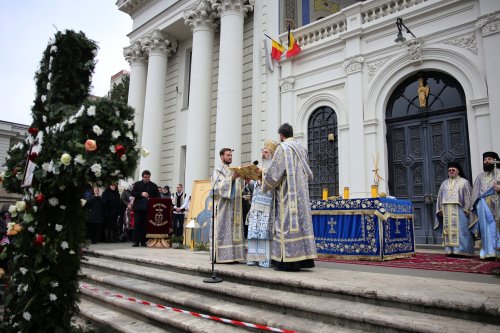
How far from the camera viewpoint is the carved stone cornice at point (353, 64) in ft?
33.9

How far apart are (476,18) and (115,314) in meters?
9.83

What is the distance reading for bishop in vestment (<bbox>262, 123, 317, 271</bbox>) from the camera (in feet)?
15.7

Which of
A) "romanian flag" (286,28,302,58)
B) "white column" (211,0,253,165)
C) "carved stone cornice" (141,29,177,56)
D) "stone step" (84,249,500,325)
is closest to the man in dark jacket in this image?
"white column" (211,0,253,165)

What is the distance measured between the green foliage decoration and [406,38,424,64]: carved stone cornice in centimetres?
863

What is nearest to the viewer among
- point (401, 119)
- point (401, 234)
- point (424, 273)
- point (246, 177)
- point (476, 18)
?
point (424, 273)

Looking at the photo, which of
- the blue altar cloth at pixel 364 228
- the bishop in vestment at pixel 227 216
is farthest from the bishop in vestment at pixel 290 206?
the blue altar cloth at pixel 364 228

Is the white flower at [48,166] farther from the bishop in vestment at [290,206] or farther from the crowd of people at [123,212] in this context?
the crowd of people at [123,212]

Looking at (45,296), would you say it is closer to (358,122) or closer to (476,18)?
(358,122)

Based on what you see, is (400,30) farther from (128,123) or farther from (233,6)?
(128,123)

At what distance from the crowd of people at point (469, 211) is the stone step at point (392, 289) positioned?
2.94 metres

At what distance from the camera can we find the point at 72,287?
3078 millimetres

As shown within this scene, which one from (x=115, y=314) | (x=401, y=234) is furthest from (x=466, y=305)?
(x=401, y=234)

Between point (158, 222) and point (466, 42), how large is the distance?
9.09 meters

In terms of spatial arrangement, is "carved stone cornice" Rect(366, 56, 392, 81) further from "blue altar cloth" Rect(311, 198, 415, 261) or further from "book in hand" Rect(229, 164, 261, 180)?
"book in hand" Rect(229, 164, 261, 180)
